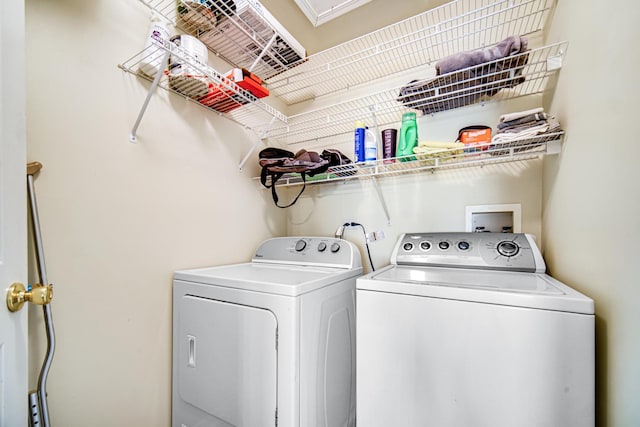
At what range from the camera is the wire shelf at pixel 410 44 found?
1.38 m

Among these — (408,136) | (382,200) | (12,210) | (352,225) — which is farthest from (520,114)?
(12,210)

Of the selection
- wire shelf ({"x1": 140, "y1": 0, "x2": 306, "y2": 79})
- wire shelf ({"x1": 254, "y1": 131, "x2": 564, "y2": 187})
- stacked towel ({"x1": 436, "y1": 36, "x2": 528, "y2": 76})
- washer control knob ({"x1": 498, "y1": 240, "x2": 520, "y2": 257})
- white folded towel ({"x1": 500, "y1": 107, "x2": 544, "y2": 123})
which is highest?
wire shelf ({"x1": 140, "y1": 0, "x2": 306, "y2": 79})

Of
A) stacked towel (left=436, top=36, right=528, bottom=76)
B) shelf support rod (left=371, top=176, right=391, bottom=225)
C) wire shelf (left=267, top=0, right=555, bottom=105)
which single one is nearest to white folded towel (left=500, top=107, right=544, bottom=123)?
stacked towel (left=436, top=36, right=528, bottom=76)

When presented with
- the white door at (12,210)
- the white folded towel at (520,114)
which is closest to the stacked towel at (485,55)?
the white folded towel at (520,114)

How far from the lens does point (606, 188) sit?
2.35 feet

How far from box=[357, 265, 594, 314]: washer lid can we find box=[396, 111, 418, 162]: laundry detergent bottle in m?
0.74

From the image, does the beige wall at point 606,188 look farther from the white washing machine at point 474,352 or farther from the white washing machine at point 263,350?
the white washing machine at point 263,350

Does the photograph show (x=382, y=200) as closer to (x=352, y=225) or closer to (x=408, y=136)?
(x=352, y=225)

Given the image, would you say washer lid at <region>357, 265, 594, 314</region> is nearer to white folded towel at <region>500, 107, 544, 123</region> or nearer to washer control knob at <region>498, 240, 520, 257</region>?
washer control knob at <region>498, 240, 520, 257</region>

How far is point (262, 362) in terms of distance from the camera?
105 cm

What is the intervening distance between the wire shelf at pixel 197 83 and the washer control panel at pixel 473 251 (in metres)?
1.26

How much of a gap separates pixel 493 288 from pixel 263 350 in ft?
2.97

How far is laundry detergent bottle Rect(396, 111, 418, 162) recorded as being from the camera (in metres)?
1.53

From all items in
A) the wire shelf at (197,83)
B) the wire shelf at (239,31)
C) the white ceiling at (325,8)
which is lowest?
the wire shelf at (197,83)
